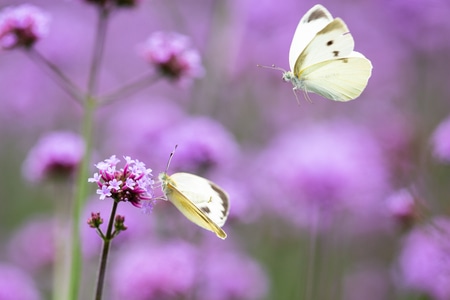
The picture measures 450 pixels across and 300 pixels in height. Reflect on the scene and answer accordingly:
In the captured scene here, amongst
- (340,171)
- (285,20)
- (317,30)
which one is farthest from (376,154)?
(285,20)

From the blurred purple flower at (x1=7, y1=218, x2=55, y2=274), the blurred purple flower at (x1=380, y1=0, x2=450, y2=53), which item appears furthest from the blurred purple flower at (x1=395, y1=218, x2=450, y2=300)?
the blurred purple flower at (x1=380, y1=0, x2=450, y2=53)

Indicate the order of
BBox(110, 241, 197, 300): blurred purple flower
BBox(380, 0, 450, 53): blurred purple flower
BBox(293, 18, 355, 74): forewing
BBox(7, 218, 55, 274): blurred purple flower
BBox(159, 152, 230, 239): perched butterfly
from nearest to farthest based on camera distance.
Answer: BBox(159, 152, 230, 239): perched butterfly
BBox(293, 18, 355, 74): forewing
BBox(110, 241, 197, 300): blurred purple flower
BBox(7, 218, 55, 274): blurred purple flower
BBox(380, 0, 450, 53): blurred purple flower

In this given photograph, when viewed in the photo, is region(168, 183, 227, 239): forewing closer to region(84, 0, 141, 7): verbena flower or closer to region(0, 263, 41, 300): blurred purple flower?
region(84, 0, 141, 7): verbena flower

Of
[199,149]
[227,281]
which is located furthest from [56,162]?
[227,281]

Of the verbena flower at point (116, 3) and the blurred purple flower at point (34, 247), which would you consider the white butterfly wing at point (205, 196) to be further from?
the blurred purple flower at point (34, 247)

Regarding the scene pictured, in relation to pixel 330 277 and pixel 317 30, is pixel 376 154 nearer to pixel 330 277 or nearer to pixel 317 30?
pixel 330 277

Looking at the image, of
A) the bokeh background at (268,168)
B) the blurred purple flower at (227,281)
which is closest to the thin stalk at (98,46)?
the bokeh background at (268,168)

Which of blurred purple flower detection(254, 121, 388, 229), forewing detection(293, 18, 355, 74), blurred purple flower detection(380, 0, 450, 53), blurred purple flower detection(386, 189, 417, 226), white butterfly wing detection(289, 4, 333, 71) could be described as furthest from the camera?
blurred purple flower detection(380, 0, 450, 53)

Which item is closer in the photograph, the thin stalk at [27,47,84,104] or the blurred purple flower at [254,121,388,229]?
the thin stalk at [27,47,84,104]
